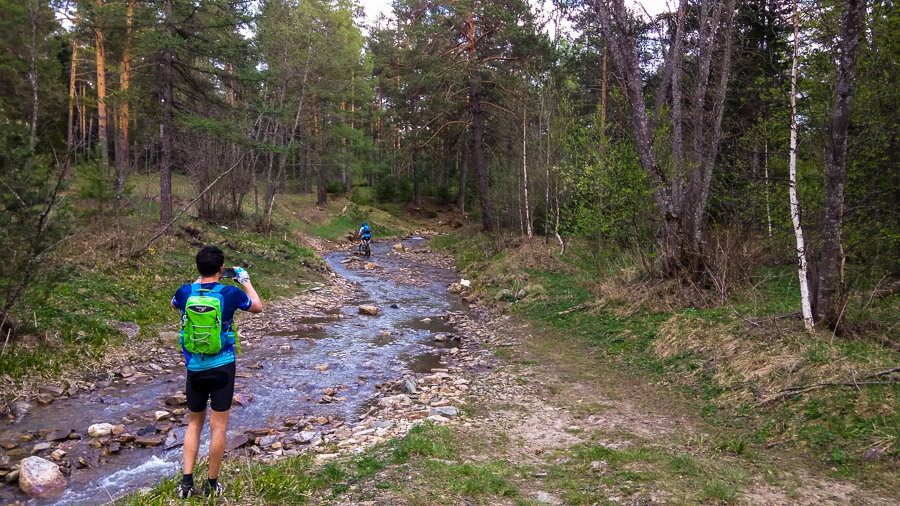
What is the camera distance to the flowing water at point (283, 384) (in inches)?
209

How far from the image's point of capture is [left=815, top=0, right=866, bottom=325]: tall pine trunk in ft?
21.2

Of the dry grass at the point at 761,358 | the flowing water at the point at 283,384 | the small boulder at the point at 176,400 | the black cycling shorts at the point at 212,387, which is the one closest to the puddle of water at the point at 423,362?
the flowing water at the point at 283,384

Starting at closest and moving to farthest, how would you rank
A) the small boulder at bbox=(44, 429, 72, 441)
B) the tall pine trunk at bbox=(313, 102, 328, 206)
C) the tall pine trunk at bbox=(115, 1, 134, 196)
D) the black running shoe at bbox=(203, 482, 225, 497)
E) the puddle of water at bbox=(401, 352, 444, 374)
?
the black running shoe at bbox=(203, 482, 225, 497), the small boulder at bbox=(44, 429, 72, 441), the puddle of water at bbox=(401, 352, 444, 374), the tall pine trunk at bbox=(115, 1, 134, 196), the tall pine trunk at bbox=(313, 102, 328, 206)

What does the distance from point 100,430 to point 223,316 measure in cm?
340

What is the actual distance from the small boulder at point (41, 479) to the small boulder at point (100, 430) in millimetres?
952

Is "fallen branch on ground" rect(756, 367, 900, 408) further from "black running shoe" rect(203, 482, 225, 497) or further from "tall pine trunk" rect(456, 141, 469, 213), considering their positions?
"tall pine trunk" rect(456, 141, 469, 213)

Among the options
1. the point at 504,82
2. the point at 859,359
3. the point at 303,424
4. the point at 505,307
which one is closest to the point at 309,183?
the point at 504,82

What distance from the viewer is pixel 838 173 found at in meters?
6.67

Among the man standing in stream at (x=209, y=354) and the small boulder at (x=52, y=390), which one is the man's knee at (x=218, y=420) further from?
the small boulder at (x=52, y=390)

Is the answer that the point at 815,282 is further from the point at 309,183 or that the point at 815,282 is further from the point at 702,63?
the point at 309,183

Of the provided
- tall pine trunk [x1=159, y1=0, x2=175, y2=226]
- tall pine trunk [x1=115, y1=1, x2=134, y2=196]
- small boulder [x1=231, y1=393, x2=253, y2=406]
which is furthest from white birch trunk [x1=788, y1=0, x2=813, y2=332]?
tall pine trunk [x1=115, y1=1, x2=134, y2=196]

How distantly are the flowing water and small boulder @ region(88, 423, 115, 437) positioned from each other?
0.12m

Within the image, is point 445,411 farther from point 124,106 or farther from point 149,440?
point 124,106

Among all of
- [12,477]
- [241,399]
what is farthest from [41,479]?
[241,399]
